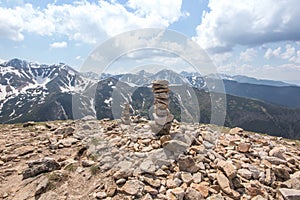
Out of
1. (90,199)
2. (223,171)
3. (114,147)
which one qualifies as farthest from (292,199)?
(114,147)

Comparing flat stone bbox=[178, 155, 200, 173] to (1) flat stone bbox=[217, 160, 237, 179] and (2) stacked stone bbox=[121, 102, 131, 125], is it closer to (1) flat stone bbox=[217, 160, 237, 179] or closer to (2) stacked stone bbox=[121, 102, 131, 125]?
(1) flat stone bbox=[217, 160, 237, 179]

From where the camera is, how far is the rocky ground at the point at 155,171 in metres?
10.2

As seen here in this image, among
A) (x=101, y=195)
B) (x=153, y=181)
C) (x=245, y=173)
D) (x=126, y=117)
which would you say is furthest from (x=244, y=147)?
(x=126, y=117)

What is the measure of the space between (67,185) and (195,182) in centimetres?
600

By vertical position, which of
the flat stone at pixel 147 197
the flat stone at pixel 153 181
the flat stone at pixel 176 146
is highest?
the flat stone at pixel 176 146

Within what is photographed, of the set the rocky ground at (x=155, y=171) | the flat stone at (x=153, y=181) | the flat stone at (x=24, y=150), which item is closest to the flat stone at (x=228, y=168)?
the rocky ground at (x=155, y=171)

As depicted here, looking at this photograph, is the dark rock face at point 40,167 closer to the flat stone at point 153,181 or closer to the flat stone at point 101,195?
the flat stone at point 101,195

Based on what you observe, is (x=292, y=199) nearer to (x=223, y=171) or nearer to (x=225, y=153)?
(x=223, y=171)

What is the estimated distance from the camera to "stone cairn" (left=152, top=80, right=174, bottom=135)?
1589cm

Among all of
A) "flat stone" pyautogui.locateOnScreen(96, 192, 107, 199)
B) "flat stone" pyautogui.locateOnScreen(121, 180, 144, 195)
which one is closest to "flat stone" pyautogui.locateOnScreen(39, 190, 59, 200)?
"flat stone" pyautogui.locateOnScreen(96, 192, 107, 199)

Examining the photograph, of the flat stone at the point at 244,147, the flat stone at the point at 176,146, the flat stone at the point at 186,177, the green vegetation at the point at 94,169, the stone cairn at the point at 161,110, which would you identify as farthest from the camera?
the stone cairn at the point at 161,110

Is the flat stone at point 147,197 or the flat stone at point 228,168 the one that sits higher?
the flat stone at point 228,168

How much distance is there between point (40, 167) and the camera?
12.3 metres

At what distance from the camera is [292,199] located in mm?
9547
